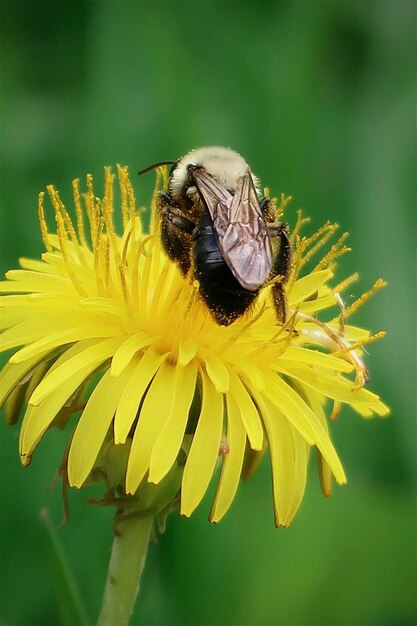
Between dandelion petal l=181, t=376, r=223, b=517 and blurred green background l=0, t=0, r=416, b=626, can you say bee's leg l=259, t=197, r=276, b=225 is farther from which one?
blurred green background l=0, t=0, r=416, b=626

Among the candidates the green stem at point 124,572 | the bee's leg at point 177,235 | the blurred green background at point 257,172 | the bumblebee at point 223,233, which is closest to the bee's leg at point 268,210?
the bumblebee at point 223,233

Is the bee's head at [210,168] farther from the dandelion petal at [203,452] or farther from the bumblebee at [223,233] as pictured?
the dandelion petal at [203,452]

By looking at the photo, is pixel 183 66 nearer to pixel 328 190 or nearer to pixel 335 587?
pixel 328 190

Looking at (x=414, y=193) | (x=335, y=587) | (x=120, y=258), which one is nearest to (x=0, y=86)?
(x=414, y=193)

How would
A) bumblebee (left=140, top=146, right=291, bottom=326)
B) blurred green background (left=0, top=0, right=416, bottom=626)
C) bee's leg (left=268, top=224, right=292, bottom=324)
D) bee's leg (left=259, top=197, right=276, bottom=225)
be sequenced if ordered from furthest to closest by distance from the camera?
blurred green background (left=0, top=0, right=416, bottom=626) < bee's leg (left=259, top=197, right=276, bottom=225) < bee's leg (left=268, top=224, right=292, bottom=324) < bumblebee (left=140, top=146, right=291, bottom=326)

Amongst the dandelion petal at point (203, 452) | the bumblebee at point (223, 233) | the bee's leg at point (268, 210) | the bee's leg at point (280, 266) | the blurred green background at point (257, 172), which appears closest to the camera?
the dandelion petal at point (203, 452)

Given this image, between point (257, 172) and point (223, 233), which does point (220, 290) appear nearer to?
point (223, 233)

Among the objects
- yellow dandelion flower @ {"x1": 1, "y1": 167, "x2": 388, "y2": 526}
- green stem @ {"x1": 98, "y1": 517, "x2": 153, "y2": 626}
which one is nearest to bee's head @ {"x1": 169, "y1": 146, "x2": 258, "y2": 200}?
yellow dandelion flower @ {"x1": 1, "y1": 167, "x2": 388, "y2": 526}
